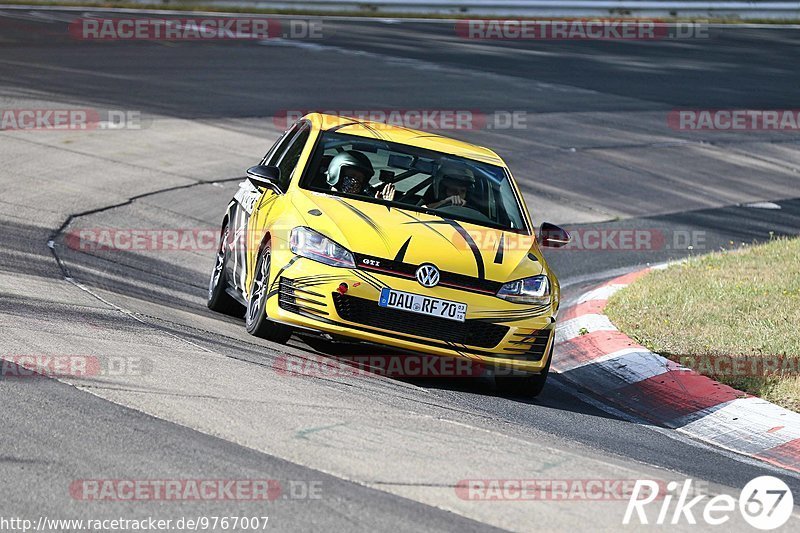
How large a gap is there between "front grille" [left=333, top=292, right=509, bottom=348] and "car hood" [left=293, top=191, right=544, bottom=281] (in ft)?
1.01

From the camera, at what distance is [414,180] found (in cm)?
907

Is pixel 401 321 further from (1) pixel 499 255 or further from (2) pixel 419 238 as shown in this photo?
(1) pixel 499 255

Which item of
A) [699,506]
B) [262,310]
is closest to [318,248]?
[262,310]

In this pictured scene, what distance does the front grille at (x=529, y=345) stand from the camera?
7.94 m

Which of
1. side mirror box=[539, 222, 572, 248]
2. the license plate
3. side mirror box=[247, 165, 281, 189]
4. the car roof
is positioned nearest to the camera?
the license plate

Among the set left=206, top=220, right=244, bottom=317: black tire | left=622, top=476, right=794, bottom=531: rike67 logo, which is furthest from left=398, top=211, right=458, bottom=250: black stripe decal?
left=622, top=476, right=794, bottom=531: rike67 logo

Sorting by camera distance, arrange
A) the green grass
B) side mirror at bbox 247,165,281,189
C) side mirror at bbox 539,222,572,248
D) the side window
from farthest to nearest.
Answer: the side window < side mirror at bbox 539,222,572,248 < side mirror at bbox 247,165,281,189 < the green grass

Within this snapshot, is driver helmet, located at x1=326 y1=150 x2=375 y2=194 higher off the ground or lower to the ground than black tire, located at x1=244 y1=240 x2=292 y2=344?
higher

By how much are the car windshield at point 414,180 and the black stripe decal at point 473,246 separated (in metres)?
0.20

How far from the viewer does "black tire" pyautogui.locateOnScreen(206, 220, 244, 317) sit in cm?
960

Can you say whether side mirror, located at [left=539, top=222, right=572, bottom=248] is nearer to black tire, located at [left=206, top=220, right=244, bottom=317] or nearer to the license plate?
the license plate

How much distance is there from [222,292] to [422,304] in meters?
2.41

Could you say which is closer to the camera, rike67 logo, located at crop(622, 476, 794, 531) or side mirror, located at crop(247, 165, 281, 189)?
rike67 logo, located at crop(622, 476, 794, 531)

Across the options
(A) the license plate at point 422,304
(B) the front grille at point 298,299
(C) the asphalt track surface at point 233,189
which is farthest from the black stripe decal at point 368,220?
(C) the asphalt track surface at point 233,189
